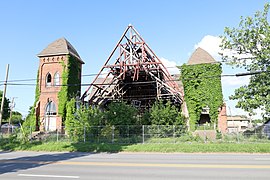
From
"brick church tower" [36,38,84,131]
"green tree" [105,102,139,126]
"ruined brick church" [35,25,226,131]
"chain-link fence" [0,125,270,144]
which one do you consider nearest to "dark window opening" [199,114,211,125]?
"ruined brick church" [35,25,226,131]

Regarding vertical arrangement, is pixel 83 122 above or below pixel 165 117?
below

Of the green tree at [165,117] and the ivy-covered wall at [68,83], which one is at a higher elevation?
the ivy-covered wall at [68,83]

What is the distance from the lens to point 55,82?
108ft

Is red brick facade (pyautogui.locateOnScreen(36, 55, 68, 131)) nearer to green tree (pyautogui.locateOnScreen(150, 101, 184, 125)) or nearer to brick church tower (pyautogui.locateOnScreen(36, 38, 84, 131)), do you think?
brick church tower (pyautogui.locateOnScreen(36, 38, 84, 131))

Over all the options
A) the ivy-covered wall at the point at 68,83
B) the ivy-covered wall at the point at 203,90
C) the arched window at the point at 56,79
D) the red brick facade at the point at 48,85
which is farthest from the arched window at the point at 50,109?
the ivy-covered wall at the point at 203,90

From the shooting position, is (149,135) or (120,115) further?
(120,115)

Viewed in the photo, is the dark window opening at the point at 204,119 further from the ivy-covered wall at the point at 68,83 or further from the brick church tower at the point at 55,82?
→ the brick church tower at the point at 55,82

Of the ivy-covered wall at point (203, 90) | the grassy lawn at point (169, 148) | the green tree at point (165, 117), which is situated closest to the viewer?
the grassy lawn at point (169, 148)

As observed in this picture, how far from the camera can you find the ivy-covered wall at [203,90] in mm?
28938

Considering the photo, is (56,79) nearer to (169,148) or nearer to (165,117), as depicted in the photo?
(165,117)

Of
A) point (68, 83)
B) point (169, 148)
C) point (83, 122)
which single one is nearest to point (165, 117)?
point (83, 122)

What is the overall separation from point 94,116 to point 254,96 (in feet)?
51.4

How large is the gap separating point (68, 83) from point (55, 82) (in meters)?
2.11

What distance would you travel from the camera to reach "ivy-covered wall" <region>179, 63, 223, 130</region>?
28938mm
